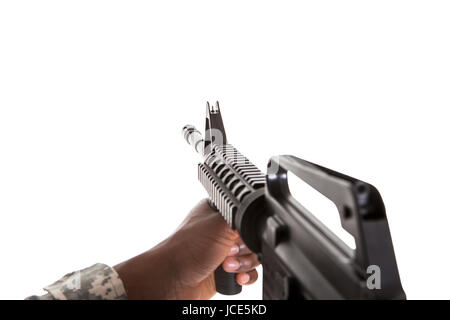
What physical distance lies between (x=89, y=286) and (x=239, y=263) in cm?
45

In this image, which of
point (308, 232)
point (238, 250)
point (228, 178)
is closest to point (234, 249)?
point (238, 250)

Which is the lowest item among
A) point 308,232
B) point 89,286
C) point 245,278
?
point 245,278

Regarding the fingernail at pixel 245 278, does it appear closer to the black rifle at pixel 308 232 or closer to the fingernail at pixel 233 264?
the fingernail at pixel 233 264

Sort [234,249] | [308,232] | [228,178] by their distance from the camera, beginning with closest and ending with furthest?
[308,232], [228,178], [234,249]

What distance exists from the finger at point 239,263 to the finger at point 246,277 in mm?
16

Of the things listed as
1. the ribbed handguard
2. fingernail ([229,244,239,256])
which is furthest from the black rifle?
fingernail ([229,244,239,256])

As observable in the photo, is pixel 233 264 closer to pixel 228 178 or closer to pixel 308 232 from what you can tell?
pixel 228 178

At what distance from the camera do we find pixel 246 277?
1169 mm

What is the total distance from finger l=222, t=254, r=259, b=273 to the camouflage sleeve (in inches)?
13.0

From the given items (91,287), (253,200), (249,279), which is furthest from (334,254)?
(249,279)

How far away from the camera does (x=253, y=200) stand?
2.34 ft

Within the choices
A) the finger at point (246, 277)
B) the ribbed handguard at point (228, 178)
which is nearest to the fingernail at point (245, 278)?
the finger at point (246, 277)

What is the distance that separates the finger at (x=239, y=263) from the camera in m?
1.16

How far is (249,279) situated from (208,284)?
0.45ft
